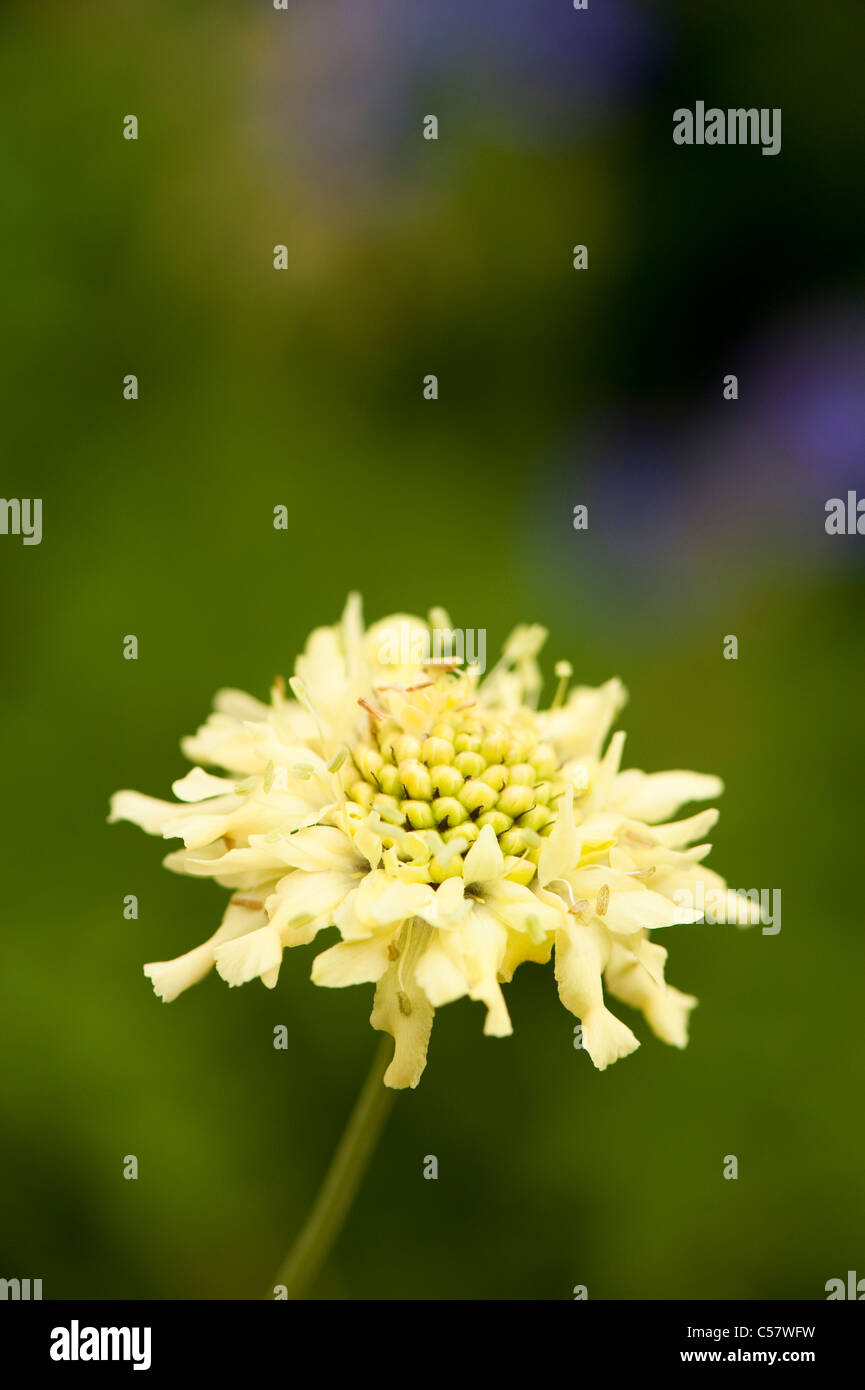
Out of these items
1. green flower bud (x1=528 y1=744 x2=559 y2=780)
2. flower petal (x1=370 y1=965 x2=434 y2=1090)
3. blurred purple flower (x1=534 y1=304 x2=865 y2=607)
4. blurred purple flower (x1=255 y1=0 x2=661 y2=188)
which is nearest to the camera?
flower petal (x1=370 y1=965 x2=434 y2=1090)

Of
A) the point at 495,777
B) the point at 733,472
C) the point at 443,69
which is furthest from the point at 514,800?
the point at 443,69

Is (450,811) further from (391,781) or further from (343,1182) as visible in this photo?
(343,1182)

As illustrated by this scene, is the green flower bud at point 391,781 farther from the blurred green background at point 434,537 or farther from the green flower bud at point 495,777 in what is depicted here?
the blurred green background at point 434,537

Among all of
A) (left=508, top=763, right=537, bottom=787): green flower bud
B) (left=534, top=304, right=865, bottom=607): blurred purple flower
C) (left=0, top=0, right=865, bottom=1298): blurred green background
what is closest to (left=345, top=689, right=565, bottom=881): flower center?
(left=508, top=763, right=537, bottom=787): green flower bud

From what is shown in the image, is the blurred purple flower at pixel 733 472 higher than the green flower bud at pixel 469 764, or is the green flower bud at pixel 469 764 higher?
the blurred purple flower at pixel 733 472

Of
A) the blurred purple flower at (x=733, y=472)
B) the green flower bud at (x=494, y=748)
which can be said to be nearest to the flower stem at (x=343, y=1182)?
the green flower bud at (x=494, y=748)

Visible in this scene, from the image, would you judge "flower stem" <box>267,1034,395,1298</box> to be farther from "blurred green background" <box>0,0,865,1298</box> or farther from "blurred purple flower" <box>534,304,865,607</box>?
"blurred purple flower" <box>534,304,865,607</box>

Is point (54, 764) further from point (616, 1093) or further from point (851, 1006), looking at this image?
point (851, 1006)

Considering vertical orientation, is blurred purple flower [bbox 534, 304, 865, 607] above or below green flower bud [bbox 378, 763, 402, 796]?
above
